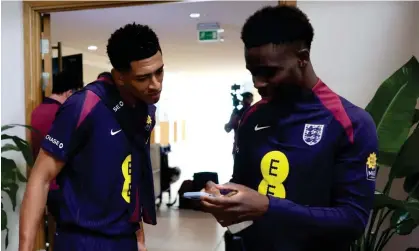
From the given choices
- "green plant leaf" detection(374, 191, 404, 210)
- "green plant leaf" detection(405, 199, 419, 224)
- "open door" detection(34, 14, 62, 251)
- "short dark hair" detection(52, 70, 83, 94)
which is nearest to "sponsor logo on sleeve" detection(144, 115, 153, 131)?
"green plant leaf" detection(374, 191, 404, 210)

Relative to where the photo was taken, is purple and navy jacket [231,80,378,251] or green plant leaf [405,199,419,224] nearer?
purple and navy jacket [231,80,378,251]

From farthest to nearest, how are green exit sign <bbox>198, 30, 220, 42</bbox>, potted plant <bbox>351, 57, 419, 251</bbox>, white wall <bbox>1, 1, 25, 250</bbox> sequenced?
1. green exit sign <bbox>198, 30, 220, 42</bbox>
2. white wall <bbox>1, 1, 25, 250</bbox>
3. potted plant <bbox>351, 57, 419, 251</bbox>

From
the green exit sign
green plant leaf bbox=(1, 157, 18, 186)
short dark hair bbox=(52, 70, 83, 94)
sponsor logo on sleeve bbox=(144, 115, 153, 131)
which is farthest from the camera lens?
the green exit sign

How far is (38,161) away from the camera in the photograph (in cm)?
114

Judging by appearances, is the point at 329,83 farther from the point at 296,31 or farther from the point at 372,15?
the point at 296,31

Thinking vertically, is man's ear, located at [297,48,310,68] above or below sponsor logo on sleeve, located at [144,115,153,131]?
above

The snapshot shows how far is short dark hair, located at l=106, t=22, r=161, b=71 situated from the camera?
3.84 ft

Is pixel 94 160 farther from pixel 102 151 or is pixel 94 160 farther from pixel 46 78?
pixel 46 78

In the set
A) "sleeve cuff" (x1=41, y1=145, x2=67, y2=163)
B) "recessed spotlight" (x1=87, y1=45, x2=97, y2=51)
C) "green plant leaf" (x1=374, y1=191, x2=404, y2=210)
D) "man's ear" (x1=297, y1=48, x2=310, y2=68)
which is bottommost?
"green plant leaf" (x1=374, y1=191, x2=404, y2=210)

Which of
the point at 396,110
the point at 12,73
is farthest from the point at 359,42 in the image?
the point at 12,73

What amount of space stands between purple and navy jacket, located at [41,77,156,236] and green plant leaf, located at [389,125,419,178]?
1211mm

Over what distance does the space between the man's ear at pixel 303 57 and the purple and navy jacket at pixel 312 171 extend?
0.07 meters

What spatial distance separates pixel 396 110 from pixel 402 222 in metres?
0.50

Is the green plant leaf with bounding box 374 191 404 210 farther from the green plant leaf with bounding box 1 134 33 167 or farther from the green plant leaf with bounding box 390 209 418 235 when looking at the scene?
the green plant leaf with bounding box 1 134 33 167
